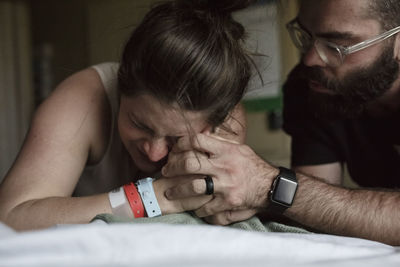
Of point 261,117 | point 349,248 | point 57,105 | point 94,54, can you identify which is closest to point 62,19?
point 94,54

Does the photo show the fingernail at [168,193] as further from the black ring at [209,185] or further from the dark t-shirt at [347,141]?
the dark t-shirt at [347,141]

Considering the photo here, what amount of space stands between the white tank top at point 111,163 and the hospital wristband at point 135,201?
0.30 m

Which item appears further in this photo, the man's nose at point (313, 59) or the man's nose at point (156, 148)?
the man's nose at point (313, 59)

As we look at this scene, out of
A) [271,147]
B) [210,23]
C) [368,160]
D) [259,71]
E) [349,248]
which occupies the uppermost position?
[210,23]

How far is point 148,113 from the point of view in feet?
3.47

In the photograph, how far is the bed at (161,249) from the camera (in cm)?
51

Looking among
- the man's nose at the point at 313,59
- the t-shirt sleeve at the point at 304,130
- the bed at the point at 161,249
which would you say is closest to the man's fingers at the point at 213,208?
the bed at the point at 161,249

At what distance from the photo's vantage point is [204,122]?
42.5 inches

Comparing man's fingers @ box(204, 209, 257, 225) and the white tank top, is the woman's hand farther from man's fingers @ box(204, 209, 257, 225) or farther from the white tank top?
the white tank top

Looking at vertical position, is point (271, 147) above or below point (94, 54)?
below

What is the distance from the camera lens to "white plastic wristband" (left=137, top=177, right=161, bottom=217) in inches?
40.3

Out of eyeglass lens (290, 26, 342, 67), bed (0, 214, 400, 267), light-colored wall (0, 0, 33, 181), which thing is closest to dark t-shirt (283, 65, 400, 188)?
eyeglass lens (290, 26, 342, 67)

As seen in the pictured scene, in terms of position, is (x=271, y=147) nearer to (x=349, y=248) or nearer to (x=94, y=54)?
(x=94, y=54)

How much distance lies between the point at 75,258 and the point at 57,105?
2.47 ft
